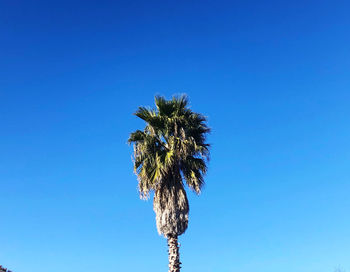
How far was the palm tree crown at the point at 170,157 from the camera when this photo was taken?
2527 cm

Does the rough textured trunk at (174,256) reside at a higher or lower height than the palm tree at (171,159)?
lower

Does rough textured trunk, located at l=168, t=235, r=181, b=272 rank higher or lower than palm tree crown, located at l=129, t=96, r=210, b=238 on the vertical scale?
lower

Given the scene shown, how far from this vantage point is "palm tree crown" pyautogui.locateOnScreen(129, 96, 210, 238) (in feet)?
82.9

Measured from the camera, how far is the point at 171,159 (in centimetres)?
2578

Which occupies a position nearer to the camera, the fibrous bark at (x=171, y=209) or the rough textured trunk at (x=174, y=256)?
the rough textured trunk at (x=174, y=256)

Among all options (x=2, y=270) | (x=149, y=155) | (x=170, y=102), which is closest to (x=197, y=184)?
(x=149, y=155)

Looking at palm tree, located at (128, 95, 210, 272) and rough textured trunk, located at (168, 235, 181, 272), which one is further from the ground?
palm tree, located at (128, 95, 210, 272)

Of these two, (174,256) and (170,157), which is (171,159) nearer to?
(170,157)

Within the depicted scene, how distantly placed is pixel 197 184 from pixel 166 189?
1.71 metres

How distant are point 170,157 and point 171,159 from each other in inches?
4.8

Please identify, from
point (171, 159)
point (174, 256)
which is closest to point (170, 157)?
point (171, 159)

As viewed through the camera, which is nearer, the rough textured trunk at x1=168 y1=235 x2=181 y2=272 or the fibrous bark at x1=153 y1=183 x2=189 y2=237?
the rough textured trunk at x1=168 y1=235 x2=181 y2=272

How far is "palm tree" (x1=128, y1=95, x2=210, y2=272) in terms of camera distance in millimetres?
25109

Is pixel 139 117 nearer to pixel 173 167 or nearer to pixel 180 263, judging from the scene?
pixel 173 167
